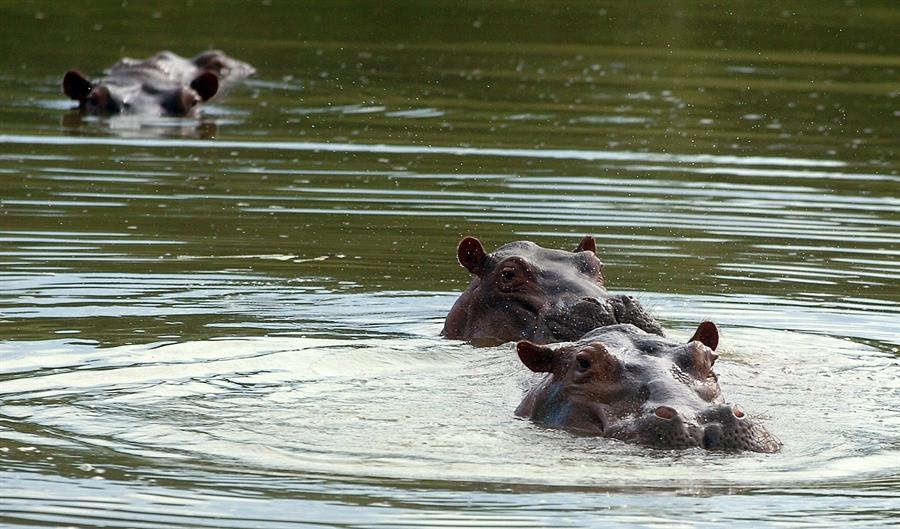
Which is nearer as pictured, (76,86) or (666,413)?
(666,413)

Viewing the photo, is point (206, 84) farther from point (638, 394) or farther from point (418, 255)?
point (638, 394)

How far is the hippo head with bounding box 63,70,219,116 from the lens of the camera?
21.7 m

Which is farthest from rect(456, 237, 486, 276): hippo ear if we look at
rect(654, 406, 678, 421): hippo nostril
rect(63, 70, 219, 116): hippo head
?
rect(63, 70, 219, 116): hippo head

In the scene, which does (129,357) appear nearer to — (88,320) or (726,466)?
(88,320)

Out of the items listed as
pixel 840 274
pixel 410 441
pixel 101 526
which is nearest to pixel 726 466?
pixel 410 441

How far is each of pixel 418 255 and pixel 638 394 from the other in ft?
19.4

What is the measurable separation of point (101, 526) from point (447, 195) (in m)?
9.65

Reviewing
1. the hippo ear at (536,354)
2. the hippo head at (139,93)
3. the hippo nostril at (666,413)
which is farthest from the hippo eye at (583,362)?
the hippo head at (139,93)

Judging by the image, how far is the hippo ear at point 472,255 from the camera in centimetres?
1136

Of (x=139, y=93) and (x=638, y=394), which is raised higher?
(x=139, y=93)

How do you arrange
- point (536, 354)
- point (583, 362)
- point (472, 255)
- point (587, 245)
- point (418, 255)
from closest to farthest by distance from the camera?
point (583, 362) < point (536, 354) < point (472, 255) < point (587, 245) < point (418, 255)

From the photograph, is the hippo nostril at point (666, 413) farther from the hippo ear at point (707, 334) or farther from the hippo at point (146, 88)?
the hippo at point (146, 88)

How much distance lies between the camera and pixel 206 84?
22.5 meters

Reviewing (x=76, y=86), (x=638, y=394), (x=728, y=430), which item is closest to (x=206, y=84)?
(x=76, y=86)
